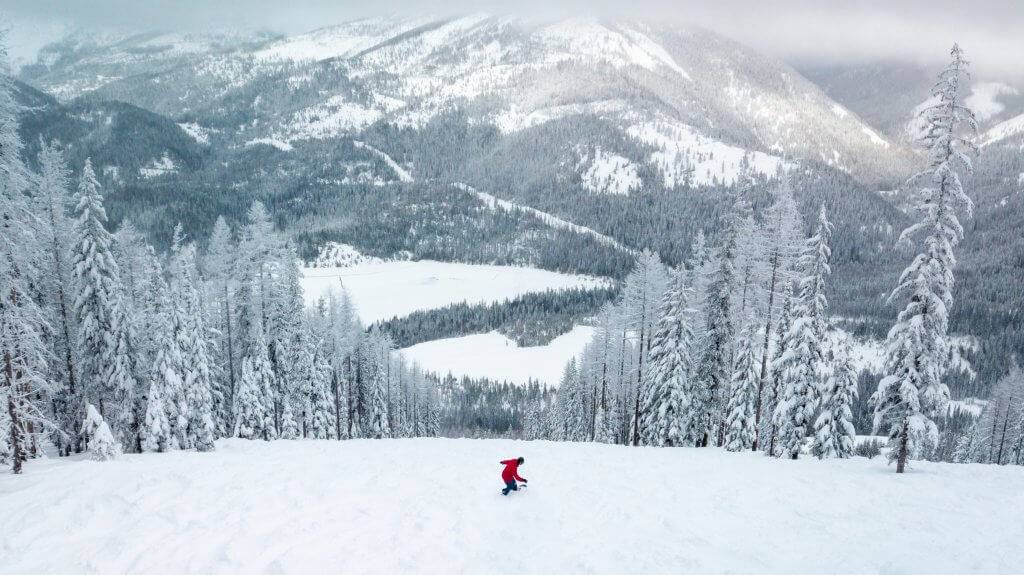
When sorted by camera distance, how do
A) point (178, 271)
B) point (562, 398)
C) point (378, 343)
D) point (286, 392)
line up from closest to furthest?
point (178, 271) < point (286, 392) < point (378, 343) < point (562, 398)

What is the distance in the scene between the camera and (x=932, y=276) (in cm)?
2025

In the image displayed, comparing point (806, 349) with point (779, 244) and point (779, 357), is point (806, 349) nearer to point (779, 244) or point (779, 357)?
point (779, 357)

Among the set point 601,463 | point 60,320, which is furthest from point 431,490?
point 60,320

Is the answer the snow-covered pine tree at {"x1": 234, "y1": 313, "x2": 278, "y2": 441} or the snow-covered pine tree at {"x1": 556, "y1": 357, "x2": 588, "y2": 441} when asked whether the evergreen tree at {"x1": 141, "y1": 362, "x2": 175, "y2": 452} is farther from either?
the snow-covered pine tree at {"x1": 556, "y1": 357, "x2": 588, "y2": 441}

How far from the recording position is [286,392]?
131ft

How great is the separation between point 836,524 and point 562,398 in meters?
58.6

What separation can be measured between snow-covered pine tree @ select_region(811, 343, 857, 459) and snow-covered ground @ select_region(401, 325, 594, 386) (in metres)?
107

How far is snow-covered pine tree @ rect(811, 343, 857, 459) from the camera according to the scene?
98.5 ft

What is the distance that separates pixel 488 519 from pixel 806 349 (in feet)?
71.8

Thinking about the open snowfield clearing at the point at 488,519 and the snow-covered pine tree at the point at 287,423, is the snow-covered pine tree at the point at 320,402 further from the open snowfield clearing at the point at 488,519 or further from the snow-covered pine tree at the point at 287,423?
the open snowfield clearing at the point at 488,519

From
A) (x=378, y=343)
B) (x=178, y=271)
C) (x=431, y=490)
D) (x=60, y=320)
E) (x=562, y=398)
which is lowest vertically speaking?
(x=562, y=398)

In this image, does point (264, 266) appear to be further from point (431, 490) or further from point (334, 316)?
point (431, 490)

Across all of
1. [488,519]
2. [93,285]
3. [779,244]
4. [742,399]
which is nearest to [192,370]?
[93,285]

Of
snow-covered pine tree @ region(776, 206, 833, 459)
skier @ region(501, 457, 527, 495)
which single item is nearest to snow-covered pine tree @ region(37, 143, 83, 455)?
skier @ region(501, 457, 527, 495)
